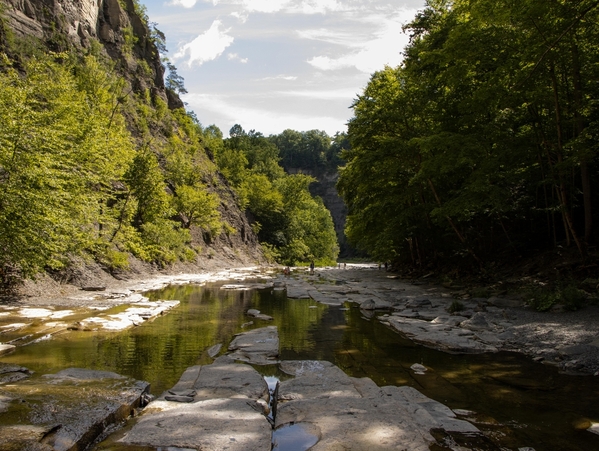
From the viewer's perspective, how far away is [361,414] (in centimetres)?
408

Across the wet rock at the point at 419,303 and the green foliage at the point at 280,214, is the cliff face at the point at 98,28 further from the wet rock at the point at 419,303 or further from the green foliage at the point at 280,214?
the wet rock at the point at 419,303

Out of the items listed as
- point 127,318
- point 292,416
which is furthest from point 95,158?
point 292,416

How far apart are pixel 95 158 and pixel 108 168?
2.42 feet

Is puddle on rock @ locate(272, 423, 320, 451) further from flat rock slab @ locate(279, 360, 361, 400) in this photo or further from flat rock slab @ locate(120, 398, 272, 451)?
flat rock slab @ locate(279, 360, 361, 400)

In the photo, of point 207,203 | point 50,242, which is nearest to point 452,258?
point 50,242

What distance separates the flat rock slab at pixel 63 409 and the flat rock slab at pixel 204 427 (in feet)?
0.98

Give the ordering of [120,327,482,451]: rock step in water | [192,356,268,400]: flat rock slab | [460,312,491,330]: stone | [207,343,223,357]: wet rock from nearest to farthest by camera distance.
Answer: [120,327,482,451]: rock step in water, [192,356,268,400]: flat rock slab, [207,343,223,357]: wet rock, [460,312,491,330]: stone

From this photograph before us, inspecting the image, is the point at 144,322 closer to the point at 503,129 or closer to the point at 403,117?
the point at 503,129

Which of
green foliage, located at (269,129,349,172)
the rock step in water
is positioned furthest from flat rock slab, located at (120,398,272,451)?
green foliage, located at (269,129,349,172)

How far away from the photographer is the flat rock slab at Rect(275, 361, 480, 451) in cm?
351

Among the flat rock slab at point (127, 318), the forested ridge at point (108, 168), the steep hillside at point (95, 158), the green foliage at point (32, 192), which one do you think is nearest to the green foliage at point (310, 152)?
the forested ridge at point (108, 168)

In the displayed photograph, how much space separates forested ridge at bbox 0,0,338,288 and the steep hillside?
62mm

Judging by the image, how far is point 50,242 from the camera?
1074cm

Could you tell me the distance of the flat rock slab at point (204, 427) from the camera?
334 centimetres
